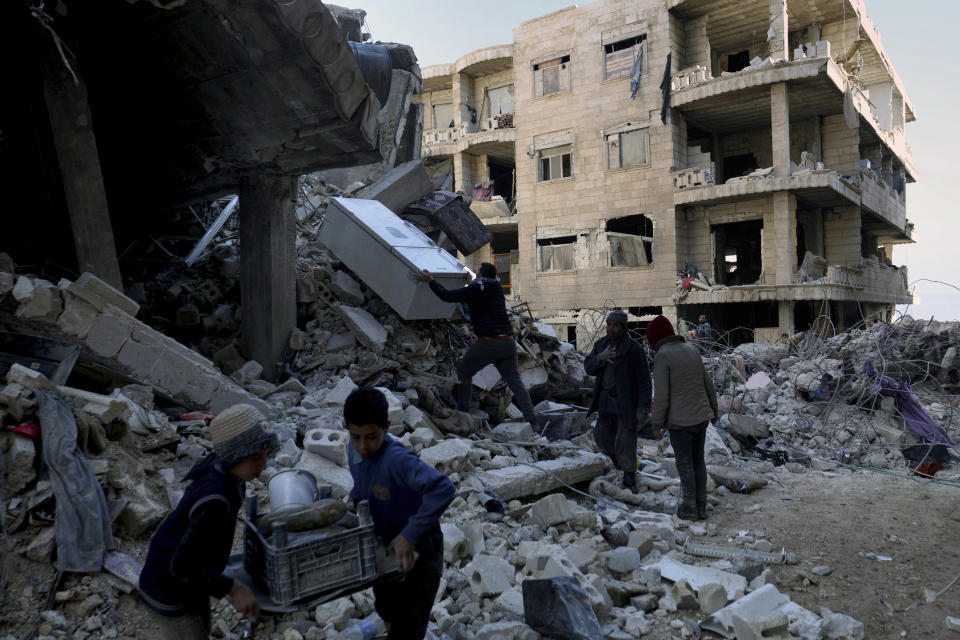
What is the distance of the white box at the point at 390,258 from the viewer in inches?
Result: 277

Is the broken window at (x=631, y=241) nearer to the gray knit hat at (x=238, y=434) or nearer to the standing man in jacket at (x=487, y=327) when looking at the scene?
the standing man in jacket at (x=487, y=327)

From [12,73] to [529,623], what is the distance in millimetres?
6900

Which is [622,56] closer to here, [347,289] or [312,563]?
[347,289]

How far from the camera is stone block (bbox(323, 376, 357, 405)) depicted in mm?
5930

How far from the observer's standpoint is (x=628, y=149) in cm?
2033

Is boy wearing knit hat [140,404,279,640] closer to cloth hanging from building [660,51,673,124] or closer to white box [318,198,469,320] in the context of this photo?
white box [318,198,469,320]

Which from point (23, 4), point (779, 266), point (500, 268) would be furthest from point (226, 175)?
point (500, 268)

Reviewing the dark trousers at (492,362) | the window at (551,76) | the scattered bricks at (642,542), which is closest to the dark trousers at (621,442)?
the dark trousers at (492,362)

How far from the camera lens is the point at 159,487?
12.6 ft

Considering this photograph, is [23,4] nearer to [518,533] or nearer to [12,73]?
[12,73]

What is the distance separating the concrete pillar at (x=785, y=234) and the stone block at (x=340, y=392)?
15389 millimetres

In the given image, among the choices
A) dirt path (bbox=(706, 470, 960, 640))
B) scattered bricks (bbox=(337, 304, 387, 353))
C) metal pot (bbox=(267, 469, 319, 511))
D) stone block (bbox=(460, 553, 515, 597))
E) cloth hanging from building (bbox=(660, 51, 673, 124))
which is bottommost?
dirt path (bbox=(706, 470, 960, 640))

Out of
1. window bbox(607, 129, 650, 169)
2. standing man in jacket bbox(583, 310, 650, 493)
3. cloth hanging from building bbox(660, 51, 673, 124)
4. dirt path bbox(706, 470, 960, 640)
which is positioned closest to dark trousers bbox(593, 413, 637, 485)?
standing man in jacket bbox(583, 310, 650, 493)

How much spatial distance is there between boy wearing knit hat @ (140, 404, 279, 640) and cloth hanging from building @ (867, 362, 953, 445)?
8.32m
